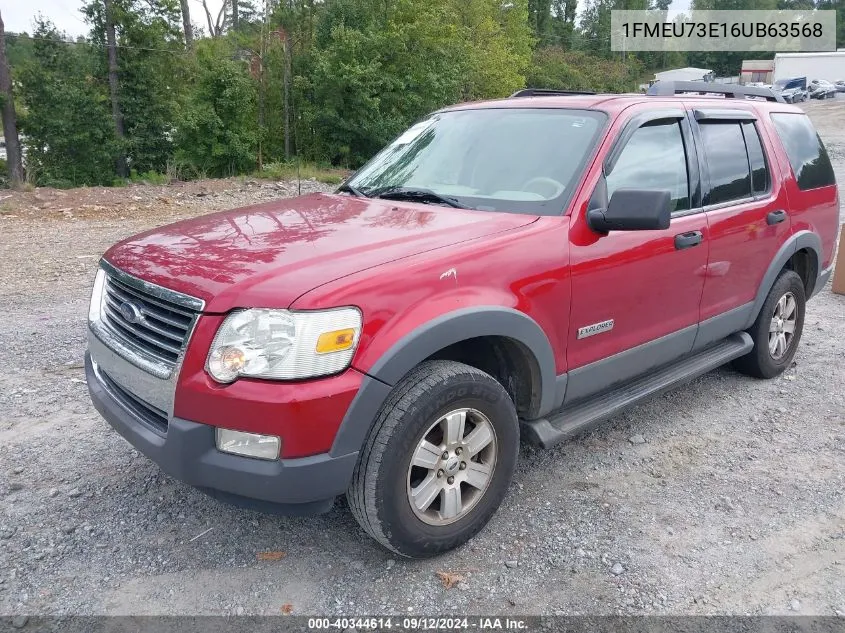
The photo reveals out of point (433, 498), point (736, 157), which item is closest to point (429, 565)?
point (433, 498)

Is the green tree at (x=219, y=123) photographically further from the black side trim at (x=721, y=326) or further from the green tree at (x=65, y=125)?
the black side trim at (x=721, y=326)

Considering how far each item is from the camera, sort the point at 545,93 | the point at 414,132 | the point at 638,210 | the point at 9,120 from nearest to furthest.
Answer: the point at 638,210 < the point at 414,132 < the point at 545,93 < the point at 9,120

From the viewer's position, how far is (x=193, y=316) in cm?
249

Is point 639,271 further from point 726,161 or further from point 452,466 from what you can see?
point 452,466

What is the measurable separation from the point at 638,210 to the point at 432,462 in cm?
139

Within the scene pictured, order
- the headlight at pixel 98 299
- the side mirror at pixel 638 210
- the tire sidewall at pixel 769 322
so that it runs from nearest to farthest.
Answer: the side mirror at pixel 638 210 < the headlight at pixel 98 299 < the tire sidewall at pixel 769 322

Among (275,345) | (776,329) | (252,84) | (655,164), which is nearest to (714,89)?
(655,164)

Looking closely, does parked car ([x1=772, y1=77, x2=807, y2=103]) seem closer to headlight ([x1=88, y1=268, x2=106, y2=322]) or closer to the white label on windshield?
the white label on windshield

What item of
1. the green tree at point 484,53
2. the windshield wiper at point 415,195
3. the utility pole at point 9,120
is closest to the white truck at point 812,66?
the green tree at point 484,53

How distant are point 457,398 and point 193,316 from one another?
1.04m

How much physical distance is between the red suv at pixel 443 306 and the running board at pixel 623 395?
0.02 metres

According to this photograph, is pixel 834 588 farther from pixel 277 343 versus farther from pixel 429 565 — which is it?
pixel 277 343

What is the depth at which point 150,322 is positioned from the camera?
270 centimetres

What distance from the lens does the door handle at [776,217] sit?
4.38m
